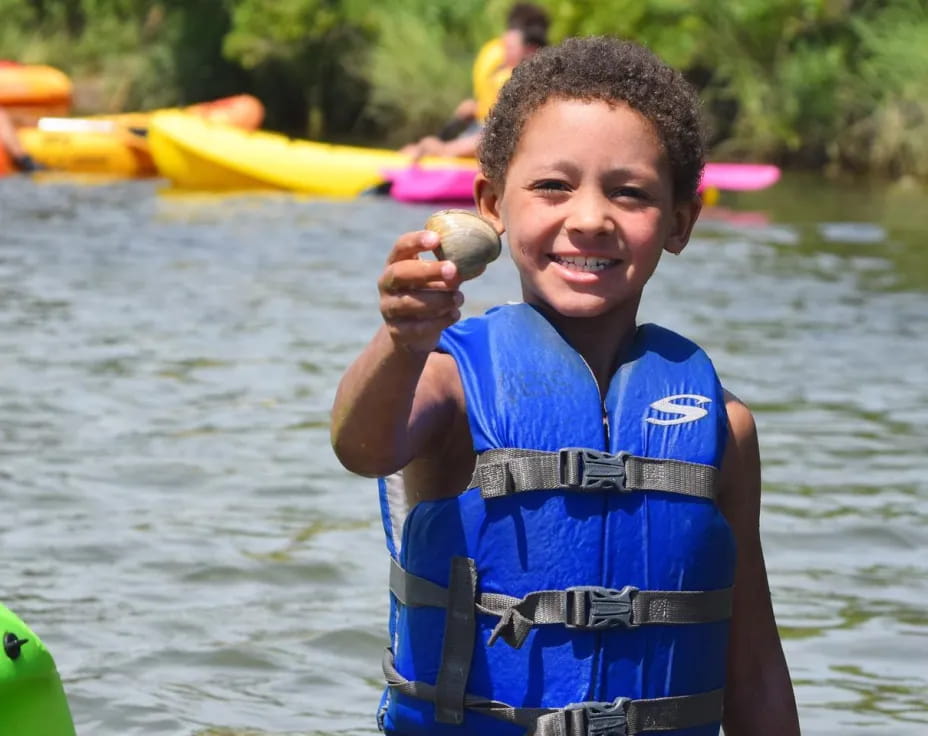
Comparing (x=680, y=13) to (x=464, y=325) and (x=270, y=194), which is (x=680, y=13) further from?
(x=464, y=325)

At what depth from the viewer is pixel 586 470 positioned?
7.89ft

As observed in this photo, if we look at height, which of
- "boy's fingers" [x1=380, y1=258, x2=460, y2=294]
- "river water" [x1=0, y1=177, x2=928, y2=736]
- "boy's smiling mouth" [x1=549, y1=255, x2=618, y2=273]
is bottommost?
"river water" [x1=0, y1=177, x2=928, y2=736]

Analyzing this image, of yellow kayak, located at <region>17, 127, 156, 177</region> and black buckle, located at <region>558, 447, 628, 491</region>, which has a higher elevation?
black buckle, located at <region>558, 447, 628, 491</region>

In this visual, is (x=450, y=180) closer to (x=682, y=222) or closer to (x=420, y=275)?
(x=682, y=222)

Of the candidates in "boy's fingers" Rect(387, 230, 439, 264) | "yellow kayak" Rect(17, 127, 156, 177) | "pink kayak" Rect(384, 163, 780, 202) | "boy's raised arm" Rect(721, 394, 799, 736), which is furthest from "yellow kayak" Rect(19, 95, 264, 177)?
"boy's fingers" Rect(387, 230, 439, 264)

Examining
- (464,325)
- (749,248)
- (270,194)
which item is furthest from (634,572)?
(270,194)

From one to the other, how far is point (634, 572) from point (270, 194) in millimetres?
12457

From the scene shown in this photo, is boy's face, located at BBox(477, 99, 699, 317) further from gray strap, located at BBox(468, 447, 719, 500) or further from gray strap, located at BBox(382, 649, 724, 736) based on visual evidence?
gray strap, located at BBox(382, 649, 724, 736)

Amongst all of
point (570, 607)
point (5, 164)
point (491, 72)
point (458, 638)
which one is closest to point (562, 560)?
point (570, 607)

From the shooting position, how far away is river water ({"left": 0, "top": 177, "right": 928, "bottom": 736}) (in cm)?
407

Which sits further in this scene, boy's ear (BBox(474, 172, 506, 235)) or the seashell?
boy's ear (BBox(474, 172, 506, 235))

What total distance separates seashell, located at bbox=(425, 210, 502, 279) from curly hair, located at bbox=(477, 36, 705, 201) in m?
0.34

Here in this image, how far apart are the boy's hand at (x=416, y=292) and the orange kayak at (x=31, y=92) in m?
16.4

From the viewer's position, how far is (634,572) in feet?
7.98
